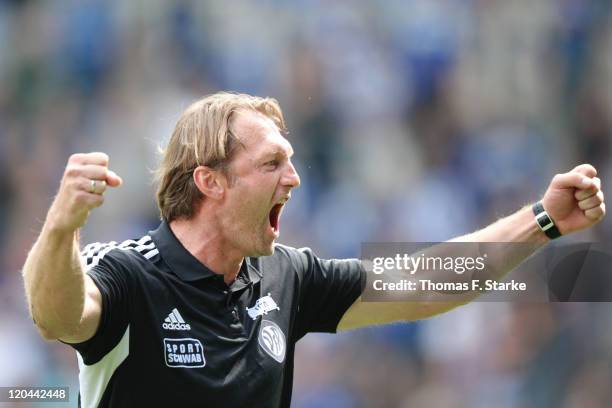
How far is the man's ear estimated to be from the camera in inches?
177

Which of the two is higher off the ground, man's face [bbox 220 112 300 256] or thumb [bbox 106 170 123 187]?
thumb [bbox 106 170 123 187]

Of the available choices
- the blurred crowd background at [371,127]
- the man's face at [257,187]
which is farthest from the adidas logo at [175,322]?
the blurred crowd background at [371,127]

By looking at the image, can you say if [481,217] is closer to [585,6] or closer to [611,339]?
[611,339]

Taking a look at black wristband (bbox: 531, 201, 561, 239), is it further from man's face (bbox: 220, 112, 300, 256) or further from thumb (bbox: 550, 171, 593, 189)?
man's face (bbox: 220, 112, 300, 256)

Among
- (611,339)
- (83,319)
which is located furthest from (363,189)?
(83,319)

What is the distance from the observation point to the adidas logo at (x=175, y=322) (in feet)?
13.6

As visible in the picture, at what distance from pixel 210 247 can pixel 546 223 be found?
146 cm

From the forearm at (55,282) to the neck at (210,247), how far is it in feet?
2.85

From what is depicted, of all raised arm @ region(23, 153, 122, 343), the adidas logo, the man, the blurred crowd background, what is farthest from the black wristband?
the blurred crowd background

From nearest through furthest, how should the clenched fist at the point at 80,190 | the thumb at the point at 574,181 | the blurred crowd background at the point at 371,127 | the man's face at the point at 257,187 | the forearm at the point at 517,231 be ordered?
1. the clenched fist at the point at 80,190
2. the thumb at the point at 574,181
3. the man's face at the point at 257,187
4. the forearm at the point at 517,231
5. the blurred crowd background at the point at 371,127

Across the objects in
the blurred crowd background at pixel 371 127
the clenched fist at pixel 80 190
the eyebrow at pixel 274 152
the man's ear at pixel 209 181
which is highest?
the clenched fist at pixel 80 190

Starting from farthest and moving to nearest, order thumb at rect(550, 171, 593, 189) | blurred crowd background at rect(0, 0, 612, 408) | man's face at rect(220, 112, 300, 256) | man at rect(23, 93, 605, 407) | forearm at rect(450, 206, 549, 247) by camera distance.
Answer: blurred crowd background at rect(0, 0, 612, 408), forearm at rect(450, 206, 549, 247), man's face at rect(220, 112, 300, 256), thumb at rect(550, 171, 593, 189), man at rect(23, 93, 605, 407)

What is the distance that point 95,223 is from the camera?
8.88 meters

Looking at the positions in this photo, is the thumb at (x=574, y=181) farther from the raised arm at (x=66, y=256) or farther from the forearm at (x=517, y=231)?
the raised arm at (x=66, y=256)
